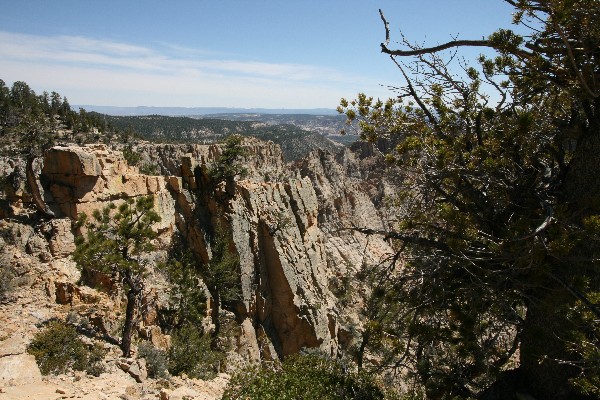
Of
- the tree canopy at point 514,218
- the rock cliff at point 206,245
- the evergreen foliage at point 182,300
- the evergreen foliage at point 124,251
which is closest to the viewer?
the tree canopy at point 514,218

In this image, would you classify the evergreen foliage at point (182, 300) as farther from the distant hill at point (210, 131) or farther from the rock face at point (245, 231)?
the distant hill at point (210, 131)

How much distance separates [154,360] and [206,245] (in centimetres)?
959

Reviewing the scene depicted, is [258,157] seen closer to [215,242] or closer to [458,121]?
[215,242]

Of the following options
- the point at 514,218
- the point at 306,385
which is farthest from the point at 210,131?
the point at 514,218

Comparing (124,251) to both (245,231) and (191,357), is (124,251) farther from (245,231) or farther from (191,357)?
(245,231)

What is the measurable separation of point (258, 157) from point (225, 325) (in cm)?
Result: 3188

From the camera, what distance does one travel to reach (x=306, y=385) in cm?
711

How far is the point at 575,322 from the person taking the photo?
13.0 feet

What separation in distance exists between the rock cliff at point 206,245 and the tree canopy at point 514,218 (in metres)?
2.48

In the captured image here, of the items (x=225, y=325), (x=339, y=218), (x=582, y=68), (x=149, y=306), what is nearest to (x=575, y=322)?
(x=582, y=68)

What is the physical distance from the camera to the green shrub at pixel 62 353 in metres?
8.26

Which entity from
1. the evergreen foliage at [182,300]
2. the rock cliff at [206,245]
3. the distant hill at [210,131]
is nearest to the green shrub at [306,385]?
the rock cliff at [206,245]

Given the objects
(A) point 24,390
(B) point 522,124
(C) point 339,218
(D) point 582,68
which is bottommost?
(C) point 339,218

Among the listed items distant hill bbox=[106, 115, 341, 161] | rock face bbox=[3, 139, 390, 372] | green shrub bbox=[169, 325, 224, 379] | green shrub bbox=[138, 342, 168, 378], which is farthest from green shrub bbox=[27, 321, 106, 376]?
distant hill bbox=[106, 115, 341, 161]
